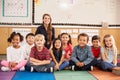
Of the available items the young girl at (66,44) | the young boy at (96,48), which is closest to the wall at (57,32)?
the young girl at (66,44)

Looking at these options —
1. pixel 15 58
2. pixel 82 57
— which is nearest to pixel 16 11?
pixel 15 58

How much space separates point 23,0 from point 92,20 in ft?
6.46

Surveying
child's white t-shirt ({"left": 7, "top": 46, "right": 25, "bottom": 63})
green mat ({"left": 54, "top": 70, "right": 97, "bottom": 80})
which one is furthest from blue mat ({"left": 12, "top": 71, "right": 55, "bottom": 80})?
child's white t-shirt ({"left": 7, "top": 46, "right": 25, "bottom": 63})

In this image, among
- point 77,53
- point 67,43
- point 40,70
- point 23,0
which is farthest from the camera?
point 23,0

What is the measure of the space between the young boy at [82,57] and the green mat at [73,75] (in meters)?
0.18

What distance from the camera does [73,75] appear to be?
4.13m

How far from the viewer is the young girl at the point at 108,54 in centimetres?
456

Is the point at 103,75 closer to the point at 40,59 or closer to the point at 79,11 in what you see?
the point at 40,59

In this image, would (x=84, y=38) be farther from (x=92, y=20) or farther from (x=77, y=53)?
(x=92, y=20)

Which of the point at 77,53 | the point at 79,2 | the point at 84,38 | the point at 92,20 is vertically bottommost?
the point at 77,53

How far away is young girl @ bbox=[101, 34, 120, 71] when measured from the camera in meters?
4.56

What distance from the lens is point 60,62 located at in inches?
179

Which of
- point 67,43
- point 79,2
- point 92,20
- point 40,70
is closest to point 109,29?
point 92,20

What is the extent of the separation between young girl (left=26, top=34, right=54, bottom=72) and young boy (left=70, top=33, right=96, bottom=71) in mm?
477
